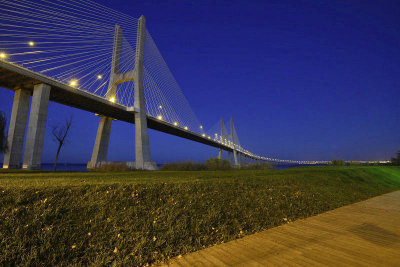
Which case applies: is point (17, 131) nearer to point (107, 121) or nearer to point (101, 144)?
point (101, 144)

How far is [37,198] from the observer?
360 centimetres

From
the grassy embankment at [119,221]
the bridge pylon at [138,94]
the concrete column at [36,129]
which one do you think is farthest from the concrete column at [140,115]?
the grassy embankment at [119,221]

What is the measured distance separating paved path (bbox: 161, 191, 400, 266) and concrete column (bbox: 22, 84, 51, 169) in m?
19.2

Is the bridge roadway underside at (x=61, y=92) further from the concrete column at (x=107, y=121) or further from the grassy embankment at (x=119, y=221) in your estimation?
the grassy embankment at (x=119, y=221)

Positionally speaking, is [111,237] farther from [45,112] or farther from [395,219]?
[45,112]

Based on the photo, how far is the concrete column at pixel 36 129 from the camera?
16391 mm

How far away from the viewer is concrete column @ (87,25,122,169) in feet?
88.2

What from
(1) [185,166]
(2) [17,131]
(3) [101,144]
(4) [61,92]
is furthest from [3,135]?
(1) [185,166]

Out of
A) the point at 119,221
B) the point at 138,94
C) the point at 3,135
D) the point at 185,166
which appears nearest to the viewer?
the point at 119,221

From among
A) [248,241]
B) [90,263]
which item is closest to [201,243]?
[248,241]

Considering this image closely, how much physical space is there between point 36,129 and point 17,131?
6.02 feet

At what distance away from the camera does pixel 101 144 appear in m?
28.1

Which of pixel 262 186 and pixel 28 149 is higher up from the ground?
pixel 28 149

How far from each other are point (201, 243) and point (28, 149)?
Result: 772 inches
